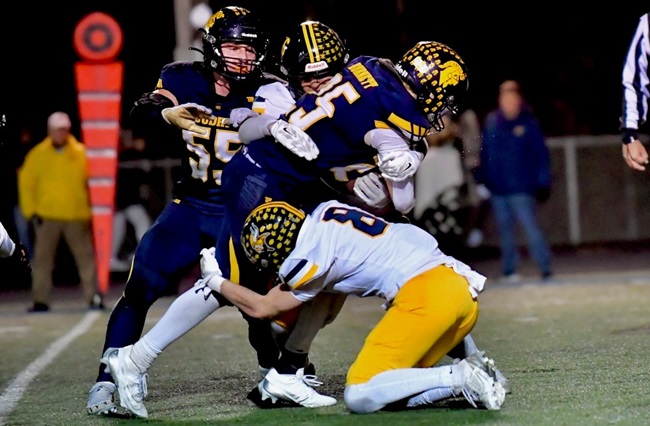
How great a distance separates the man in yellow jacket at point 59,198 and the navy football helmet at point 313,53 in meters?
6.13

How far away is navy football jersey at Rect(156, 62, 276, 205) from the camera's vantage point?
614cm

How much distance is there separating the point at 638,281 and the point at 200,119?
5.93 meters

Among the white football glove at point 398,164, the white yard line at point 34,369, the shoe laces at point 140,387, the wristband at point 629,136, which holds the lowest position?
the white yard line at point 34,369

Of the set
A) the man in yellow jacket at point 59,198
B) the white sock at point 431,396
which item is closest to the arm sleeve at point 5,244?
the white sock at point 431,396

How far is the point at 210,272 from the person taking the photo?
5.62m

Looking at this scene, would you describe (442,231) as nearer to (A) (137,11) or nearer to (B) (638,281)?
(B) (638,281)

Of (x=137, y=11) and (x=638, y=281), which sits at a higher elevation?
(x=137, y=11)

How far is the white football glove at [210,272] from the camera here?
5.59 m

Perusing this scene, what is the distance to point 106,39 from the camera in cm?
1226

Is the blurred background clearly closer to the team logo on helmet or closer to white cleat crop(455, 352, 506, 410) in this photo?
the team logo on helmet

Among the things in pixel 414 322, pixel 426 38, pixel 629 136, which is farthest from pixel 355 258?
pixel 426 38

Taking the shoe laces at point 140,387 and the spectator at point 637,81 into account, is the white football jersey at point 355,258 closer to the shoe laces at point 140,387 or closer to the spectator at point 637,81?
the shoe laces at point 140,387

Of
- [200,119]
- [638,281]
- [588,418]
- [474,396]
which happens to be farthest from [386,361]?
[638,281]

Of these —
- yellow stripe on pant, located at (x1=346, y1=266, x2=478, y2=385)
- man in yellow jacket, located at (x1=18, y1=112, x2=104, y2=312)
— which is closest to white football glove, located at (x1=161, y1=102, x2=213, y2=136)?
yellow stripe on pant, located at (x1=346, y1=266, x2=478, y2=385)
